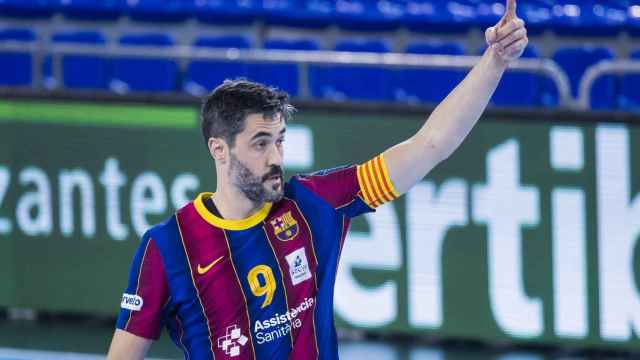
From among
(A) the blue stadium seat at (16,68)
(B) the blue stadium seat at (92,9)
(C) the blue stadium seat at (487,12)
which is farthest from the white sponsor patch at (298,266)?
(B) the blue stadium seat at (92,9)

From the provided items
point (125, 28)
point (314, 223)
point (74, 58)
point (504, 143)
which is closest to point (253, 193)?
point (314, 223)

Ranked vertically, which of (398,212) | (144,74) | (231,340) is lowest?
(398,212)

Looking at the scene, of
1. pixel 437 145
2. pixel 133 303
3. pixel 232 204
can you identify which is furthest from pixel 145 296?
pixel 437 145

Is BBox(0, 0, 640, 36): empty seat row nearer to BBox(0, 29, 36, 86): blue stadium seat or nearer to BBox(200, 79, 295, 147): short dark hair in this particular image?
BBox(0, 29, 36, 86): blue stadium seat

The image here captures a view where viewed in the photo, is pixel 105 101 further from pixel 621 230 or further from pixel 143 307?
pixel 143 307

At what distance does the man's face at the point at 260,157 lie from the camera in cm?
372

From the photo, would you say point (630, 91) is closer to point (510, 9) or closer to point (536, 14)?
point (536, 14)

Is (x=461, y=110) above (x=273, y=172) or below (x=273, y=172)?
above

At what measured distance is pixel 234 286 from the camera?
151 inches

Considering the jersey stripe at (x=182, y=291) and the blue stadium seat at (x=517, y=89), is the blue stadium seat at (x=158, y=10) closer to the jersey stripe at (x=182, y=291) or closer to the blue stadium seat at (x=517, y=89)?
the blue stadium seat at (x=517, y=89)

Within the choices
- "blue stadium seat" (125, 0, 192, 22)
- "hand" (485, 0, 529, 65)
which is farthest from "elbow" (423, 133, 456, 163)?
"blue stadium seat" (125, 0, 192, 22)

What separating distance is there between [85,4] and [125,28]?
1.10m

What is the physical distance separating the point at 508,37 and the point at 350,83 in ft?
21.4

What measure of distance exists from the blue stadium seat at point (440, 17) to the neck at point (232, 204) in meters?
8.51
